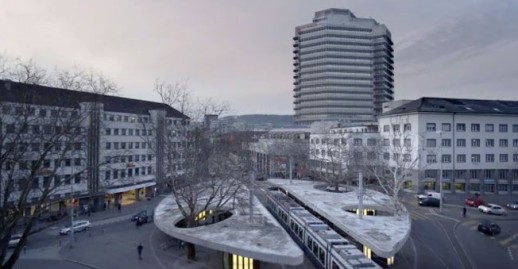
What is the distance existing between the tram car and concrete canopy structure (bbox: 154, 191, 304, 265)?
6.28ft

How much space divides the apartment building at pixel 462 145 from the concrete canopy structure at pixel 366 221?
1902 centimetres

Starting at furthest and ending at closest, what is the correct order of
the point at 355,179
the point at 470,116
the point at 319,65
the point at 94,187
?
1. the point at 319,65
2. the point at 355,179
3. the point at 470,116
4. the point at 94,187

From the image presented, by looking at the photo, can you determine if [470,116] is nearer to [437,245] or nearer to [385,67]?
[437,245]

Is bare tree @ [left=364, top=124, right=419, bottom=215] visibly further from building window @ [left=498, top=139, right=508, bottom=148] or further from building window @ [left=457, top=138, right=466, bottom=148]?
building window @ [left=498, top=139, right=508, bottom=148]

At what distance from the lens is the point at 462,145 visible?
187ft

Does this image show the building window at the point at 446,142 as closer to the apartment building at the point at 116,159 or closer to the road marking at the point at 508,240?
the road marking at the point at 508,240

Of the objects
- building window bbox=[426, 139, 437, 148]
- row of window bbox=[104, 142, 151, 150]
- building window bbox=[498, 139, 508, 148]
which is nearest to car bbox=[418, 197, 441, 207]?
building window bbox=[426, 139, 437, 148]

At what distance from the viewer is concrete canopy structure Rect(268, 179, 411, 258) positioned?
2117 centimetres

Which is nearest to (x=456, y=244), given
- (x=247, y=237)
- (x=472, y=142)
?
(x=247, y=237)

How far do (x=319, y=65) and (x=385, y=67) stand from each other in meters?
26.3

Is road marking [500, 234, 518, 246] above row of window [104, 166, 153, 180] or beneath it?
beneath

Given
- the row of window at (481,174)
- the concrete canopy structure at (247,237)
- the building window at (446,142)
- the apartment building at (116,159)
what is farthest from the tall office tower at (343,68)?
the concrete canopy structure at (247,237)

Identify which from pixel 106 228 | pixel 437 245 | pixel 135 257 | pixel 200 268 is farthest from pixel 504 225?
pixel 106 228

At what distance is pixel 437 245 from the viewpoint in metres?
29.0
